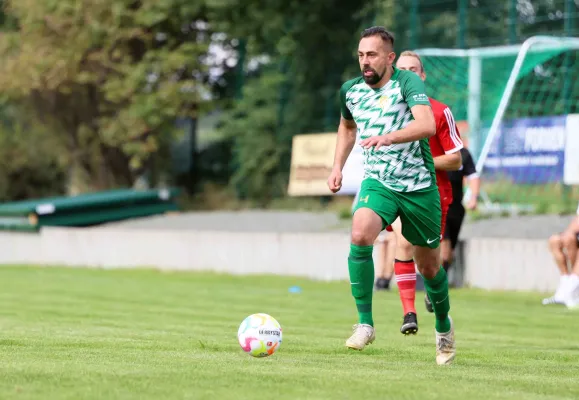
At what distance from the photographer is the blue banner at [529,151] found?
68.5 ft

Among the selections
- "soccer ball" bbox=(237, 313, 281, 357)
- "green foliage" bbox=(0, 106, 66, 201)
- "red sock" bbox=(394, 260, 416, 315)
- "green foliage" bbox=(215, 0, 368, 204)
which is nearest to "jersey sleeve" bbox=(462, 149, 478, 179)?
"red sock" bbox=(394, 260, 416, 315)

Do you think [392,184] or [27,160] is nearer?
[392,184]

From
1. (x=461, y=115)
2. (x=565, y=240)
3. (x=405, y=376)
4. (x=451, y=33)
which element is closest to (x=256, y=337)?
(x=405, y=376)

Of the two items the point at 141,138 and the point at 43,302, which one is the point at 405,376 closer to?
the point at 43,302

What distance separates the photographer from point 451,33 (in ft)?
79.6

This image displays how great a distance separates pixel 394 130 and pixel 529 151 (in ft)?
44.6

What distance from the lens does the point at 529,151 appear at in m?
21.4

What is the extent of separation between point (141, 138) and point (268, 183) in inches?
161

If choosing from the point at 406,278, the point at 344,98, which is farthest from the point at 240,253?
the point at 344,98

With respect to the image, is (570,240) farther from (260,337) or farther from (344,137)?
(260,337)

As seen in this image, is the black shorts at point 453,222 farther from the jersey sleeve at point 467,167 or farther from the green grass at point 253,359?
the jersey sleeve at point 467,167

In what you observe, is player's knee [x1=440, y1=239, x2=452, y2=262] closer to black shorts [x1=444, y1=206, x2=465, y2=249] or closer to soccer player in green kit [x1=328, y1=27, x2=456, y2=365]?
black shorts [x1=444, y1=206, x2=465, y2=249]

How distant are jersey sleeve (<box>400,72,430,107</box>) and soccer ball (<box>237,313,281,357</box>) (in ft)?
5.49

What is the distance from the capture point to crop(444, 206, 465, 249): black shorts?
15648 mm
